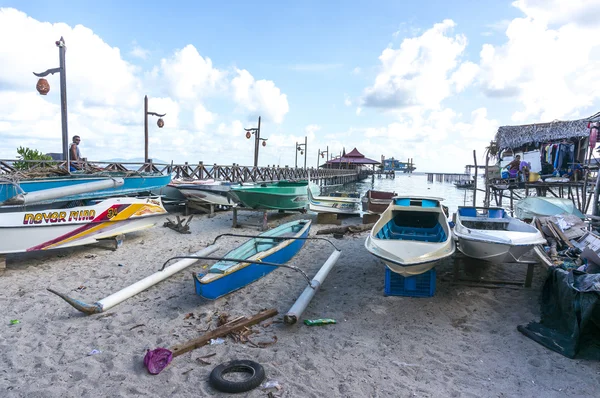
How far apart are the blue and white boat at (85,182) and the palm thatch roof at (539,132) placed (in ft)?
55.0

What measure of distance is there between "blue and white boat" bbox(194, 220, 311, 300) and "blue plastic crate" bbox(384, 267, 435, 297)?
2.28m

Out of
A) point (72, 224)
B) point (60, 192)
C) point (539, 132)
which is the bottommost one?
point (72, 224)

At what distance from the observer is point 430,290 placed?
6.00 meters

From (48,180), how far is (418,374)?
10.2 metres

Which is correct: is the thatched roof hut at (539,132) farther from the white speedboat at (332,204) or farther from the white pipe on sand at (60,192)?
the white pipe on sand at (60,192)

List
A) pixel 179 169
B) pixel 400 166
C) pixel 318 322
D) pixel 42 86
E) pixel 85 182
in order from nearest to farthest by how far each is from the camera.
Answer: pixel 318 322 < pixel 42 86 < pixel 85 182 < pixel 179 169 < pixel 400 166

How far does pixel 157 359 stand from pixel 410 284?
158 inches

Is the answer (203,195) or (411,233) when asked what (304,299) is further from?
(203,195)

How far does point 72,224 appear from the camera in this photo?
7758 mm

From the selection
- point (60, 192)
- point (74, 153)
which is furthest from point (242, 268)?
point (74, 153)

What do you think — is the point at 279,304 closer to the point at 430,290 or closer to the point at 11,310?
the point at 430,290

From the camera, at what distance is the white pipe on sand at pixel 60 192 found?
25.7ft

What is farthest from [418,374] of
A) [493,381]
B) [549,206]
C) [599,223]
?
[549,206]

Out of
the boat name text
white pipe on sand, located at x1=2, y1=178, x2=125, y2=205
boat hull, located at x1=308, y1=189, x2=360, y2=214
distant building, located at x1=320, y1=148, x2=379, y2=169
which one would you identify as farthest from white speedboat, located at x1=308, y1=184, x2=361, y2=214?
distant building, located at x1=320, y1=148, x2=379, y2=169
